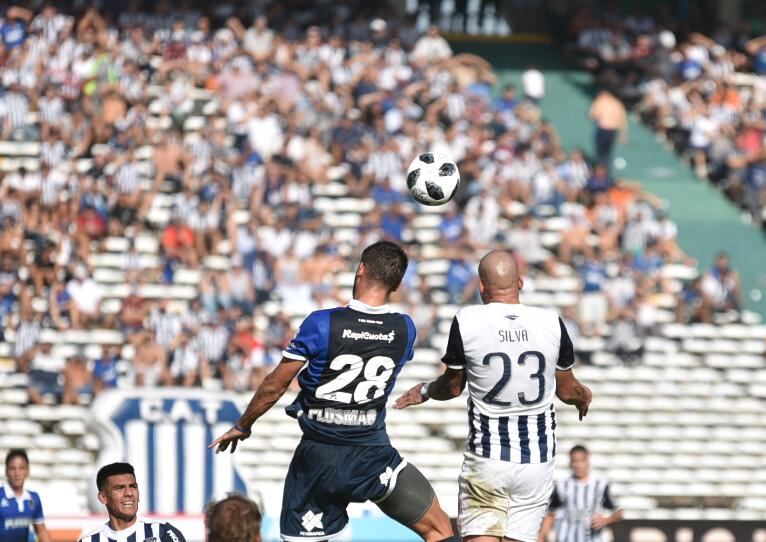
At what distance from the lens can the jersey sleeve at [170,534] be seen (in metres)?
7.87

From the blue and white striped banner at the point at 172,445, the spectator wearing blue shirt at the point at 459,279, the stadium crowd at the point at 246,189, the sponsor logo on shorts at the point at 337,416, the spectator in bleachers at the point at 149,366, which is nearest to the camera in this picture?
the sponsor logo on shorts at the point at 337,416

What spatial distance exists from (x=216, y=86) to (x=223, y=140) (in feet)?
4.78

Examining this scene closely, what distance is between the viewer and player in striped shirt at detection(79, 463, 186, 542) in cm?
799

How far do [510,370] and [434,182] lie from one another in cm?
204

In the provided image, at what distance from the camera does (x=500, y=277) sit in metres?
7.47

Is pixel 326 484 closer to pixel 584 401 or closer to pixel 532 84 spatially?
pixel 584 401

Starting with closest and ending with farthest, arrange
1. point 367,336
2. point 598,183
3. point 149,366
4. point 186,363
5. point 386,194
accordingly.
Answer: point 367,336
point 149,366
point 186,363
point 386,194
point 598,183

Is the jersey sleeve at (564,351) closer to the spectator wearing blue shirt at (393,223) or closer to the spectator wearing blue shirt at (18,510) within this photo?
the spectator wearing blue shirt at (18,510)

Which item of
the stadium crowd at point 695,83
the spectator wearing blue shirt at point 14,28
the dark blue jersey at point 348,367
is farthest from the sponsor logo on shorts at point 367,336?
the stadium crowd at point 695,83

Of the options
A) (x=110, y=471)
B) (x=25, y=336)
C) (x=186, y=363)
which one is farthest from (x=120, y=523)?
(x=25, y=336)

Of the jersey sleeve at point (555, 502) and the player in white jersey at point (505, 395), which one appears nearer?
the player in white jersey at point (505, 395)

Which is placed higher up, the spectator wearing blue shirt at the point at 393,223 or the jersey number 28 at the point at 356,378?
the spectator wearing blue shirt at the point at 393,223

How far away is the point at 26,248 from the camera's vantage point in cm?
1920

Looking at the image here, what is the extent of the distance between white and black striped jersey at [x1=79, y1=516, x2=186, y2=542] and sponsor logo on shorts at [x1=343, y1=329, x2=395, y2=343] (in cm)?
160
